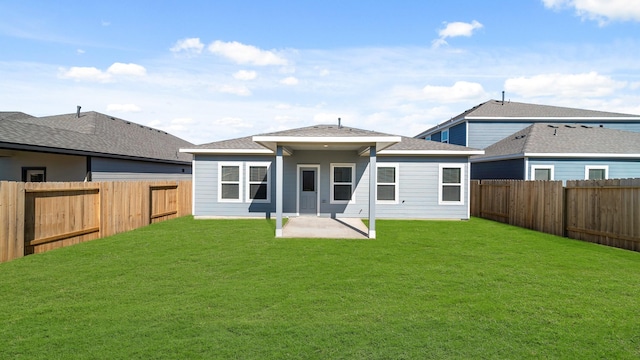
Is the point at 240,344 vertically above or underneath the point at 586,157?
underneath

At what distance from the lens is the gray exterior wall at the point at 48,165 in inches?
546

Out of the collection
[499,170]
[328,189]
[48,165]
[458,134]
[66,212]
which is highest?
[458,134]

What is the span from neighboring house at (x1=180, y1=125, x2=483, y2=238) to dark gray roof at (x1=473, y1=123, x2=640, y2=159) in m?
5.47

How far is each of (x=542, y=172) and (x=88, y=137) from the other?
2121 cm

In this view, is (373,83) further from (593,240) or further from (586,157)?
(593,240)

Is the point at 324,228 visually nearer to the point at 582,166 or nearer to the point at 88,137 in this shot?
the point at 88,137

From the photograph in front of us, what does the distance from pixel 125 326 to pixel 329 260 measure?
4061 millimetres

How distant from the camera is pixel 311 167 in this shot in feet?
46.8

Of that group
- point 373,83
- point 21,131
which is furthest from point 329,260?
point 373,83

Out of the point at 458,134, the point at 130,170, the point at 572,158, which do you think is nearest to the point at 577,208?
the point at 572,158

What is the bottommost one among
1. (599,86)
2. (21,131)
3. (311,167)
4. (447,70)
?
(311,167)

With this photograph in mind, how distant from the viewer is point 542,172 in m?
16.5

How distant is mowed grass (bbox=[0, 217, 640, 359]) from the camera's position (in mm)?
3447

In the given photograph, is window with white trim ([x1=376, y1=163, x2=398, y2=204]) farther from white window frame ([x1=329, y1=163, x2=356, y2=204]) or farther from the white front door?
the white front door
